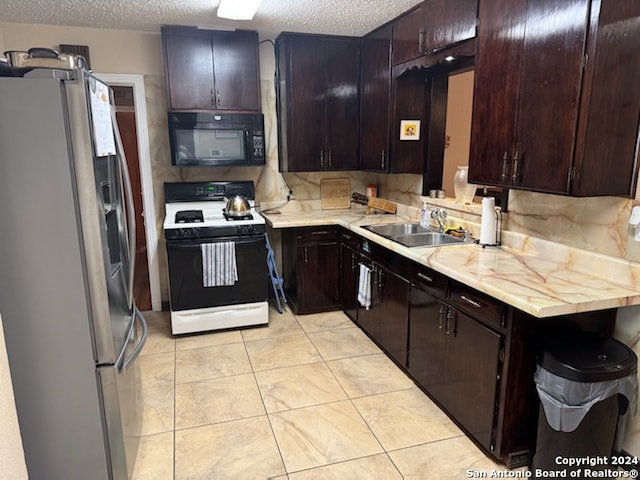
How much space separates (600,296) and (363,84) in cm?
269

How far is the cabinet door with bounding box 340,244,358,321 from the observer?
3.60 meters

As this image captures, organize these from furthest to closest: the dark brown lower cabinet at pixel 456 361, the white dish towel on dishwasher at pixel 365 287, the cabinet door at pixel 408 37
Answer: the white dish towel on dishwasher at pixel 365 287
the cabinet door at pixel 408 37
the dark brown lower cabinet at pixel 456 361

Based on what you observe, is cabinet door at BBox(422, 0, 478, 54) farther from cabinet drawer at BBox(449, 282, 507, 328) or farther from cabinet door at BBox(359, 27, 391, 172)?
cabinet drawer at BBox(449, 282, 507, 328)

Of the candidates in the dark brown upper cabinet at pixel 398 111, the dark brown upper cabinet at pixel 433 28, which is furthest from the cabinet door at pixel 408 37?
the dark brown upper cabinet at pixel 398 111

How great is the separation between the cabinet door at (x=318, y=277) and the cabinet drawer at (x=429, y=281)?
1257mm

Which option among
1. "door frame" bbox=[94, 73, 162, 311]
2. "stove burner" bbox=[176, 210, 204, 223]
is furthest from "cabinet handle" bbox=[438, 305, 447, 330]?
"door frame" bbox=[94, 73, 162, 311]

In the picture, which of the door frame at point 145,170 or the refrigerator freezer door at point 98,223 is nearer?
the refrigerator freezer door at point 98,223

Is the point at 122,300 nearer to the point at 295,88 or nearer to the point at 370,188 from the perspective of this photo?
the point at 295,88

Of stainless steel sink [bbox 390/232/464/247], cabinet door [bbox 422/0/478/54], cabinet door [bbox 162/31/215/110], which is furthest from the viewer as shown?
cabinet door [bbox 162/31/215/110]

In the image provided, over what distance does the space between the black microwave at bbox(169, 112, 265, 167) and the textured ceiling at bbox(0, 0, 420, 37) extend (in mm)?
688

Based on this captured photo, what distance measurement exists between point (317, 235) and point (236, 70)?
59.5 inches

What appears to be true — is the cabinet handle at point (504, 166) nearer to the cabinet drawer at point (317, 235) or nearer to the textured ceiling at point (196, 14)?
the textured ceiling at point (196, 14)

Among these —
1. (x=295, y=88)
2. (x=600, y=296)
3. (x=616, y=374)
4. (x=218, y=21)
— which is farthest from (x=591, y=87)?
(x=218, y=21)

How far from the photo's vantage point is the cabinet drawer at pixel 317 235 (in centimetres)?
369
